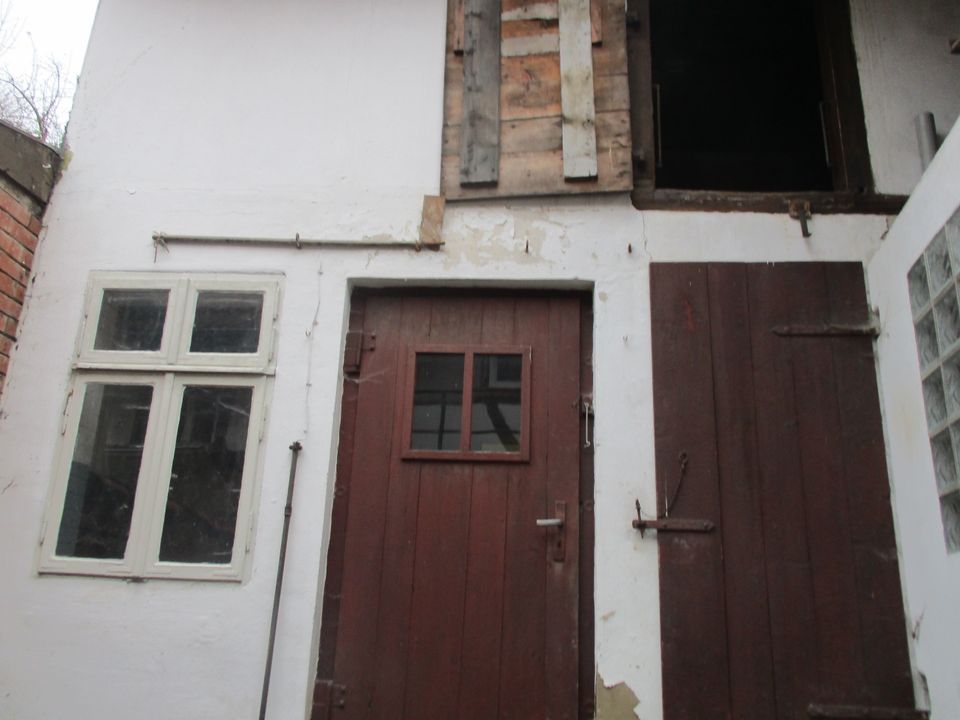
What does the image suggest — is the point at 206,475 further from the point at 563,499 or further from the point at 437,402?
the point at 563,499

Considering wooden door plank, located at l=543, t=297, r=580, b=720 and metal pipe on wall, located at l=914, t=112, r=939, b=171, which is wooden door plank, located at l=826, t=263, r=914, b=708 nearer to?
metal pipe on wall, located at l=914, t=112, r=939, b=171

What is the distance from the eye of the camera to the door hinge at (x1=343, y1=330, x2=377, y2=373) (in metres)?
3.38

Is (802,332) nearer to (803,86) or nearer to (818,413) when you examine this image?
(818,413)

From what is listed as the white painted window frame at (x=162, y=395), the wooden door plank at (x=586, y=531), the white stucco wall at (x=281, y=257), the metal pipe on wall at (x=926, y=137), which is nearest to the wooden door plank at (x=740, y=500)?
the white stucco wall at (x=281, y=257)

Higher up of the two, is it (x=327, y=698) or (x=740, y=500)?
(x=740, y=500)

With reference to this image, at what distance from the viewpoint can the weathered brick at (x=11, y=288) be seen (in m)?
3.34

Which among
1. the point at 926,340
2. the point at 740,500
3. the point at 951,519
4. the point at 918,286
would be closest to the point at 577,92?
the point at 918,286

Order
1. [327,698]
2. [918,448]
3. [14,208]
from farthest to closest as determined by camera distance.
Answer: [14,208] → [327,698] → [918,448]

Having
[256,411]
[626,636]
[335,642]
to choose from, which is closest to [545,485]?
[626,636]

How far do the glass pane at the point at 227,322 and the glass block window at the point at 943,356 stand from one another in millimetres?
2493

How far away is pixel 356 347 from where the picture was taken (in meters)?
3.40

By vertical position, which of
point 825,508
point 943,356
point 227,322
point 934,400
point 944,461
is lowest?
point 825,508

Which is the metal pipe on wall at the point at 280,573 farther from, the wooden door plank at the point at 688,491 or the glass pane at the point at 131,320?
the wooden door plank at the point at 688,491

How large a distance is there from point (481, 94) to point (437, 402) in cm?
144
